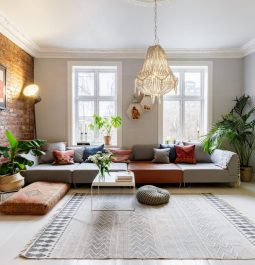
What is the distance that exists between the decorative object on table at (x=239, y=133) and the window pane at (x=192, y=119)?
46 centimetres

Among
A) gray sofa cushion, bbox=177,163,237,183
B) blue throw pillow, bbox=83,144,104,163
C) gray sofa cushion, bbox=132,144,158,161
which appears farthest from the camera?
gray sofa cushion, bbox=132,144,158,161

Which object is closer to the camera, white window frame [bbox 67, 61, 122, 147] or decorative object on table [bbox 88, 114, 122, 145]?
decorative object on table [bbox 88, 114, 122, 145]

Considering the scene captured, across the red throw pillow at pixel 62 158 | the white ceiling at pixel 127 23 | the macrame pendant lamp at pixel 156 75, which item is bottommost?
the red throw pillow at pixel 62 158

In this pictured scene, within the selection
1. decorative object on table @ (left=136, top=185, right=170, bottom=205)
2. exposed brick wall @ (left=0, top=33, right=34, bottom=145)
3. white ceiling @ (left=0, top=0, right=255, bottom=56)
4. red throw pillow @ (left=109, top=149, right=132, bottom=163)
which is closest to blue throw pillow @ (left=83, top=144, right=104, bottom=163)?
red throw pillow @ (left=109, top=149, right=132, bottom=163)

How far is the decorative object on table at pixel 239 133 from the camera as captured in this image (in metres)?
5.06

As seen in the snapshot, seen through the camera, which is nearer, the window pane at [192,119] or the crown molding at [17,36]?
the crown molding at [17,36]

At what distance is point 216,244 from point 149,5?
317cm

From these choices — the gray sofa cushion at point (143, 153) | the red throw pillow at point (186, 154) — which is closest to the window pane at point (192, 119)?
the red throw pillow at point (186, 154)

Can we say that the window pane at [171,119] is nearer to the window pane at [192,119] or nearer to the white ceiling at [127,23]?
the window pane at [192,119]

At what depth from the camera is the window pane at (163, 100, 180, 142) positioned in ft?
19.3

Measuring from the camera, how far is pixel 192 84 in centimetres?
598

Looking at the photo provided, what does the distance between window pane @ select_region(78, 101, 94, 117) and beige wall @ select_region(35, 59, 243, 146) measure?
40 cm

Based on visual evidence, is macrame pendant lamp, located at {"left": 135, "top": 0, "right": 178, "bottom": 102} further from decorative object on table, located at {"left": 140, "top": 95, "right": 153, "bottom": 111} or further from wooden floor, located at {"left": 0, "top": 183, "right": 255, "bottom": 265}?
decorative object on table, located at {"left": 140, "top": 95, "right": 153, "bottom": 111}

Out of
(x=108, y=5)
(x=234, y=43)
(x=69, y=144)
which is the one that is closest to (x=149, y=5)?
(x=108, y=5)
